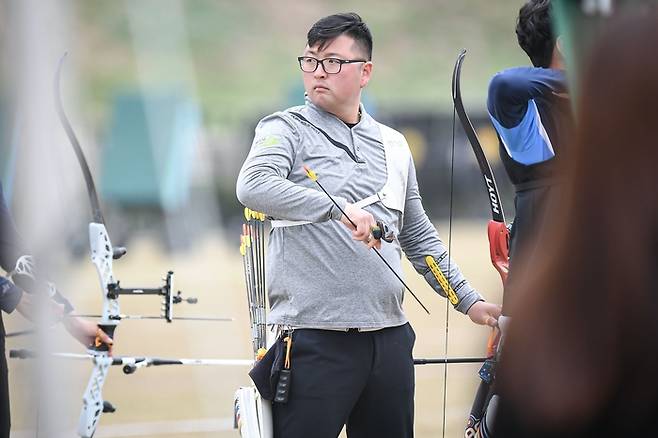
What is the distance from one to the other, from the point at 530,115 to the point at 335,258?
65 centimetres

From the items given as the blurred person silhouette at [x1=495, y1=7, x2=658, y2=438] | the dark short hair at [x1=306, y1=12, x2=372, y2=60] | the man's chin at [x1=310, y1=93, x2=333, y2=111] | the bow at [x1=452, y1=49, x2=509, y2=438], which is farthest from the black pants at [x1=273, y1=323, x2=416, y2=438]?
the blurred person silhouette at [x1=495, y1=7, x2=658, y2=438]

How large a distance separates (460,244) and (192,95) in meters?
4.27

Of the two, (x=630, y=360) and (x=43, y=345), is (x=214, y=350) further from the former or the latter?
(x=630, y=360)

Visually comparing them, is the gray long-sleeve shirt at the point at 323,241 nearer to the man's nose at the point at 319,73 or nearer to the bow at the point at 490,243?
the man's nose at the point at 319,73

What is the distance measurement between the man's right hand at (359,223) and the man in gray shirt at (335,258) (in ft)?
0.11

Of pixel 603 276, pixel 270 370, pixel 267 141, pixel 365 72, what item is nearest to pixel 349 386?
pixel 270 370

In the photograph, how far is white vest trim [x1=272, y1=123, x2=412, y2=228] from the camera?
127 inches

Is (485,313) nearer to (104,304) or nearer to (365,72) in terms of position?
(365,72)

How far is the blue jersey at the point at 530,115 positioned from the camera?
2.94m

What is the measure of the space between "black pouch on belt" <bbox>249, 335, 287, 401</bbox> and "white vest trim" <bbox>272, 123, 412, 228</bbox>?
0.34 meters

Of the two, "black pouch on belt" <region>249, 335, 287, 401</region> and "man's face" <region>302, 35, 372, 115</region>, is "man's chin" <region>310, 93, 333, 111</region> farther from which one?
"black pouch on belt" <region>249, 335, 287, 401</region>

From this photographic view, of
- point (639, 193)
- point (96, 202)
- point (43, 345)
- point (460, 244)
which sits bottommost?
point (460, 244)

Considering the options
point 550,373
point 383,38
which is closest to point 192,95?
point 383,38

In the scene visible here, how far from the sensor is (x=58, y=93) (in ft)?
13.2
